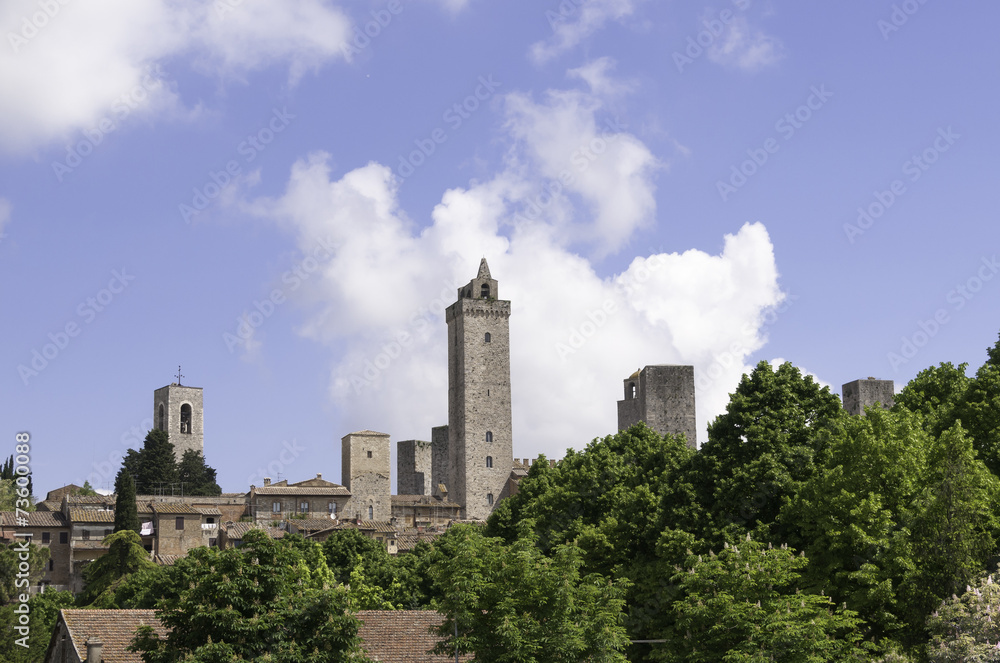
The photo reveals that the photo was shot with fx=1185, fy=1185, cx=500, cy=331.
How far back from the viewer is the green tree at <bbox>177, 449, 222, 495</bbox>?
110 m

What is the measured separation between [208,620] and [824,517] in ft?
50.2

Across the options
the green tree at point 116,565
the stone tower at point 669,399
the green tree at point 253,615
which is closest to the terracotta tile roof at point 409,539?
the green tree at point 116,565

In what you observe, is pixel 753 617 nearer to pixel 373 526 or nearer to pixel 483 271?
pixel 373 526

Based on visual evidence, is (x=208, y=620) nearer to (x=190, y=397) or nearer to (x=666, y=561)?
(x=666, y=561)

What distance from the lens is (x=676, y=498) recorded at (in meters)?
33.8

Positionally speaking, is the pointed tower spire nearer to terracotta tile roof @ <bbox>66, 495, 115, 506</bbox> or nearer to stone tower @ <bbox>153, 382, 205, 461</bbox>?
terracotta tile roof @ <bbox>66, 495, 115, 506</bbox>

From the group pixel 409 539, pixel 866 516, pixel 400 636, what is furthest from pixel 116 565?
pixel 866 516

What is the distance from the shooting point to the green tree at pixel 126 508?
76.8 m

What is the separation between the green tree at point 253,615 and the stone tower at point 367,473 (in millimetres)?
75907

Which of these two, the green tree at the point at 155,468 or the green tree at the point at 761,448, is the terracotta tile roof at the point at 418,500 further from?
the green tree at the point at 761,448

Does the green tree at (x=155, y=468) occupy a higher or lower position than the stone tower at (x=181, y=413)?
lower

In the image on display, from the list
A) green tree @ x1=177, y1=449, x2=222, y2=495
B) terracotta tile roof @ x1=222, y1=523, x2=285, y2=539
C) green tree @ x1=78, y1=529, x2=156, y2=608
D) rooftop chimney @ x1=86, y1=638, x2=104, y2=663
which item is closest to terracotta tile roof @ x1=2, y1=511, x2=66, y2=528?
terracotta tile roof @ x1=222, y1=523, x2=285, y2=539

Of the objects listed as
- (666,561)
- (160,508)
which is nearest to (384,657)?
(666,561)

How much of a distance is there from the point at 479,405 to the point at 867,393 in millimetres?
54282
